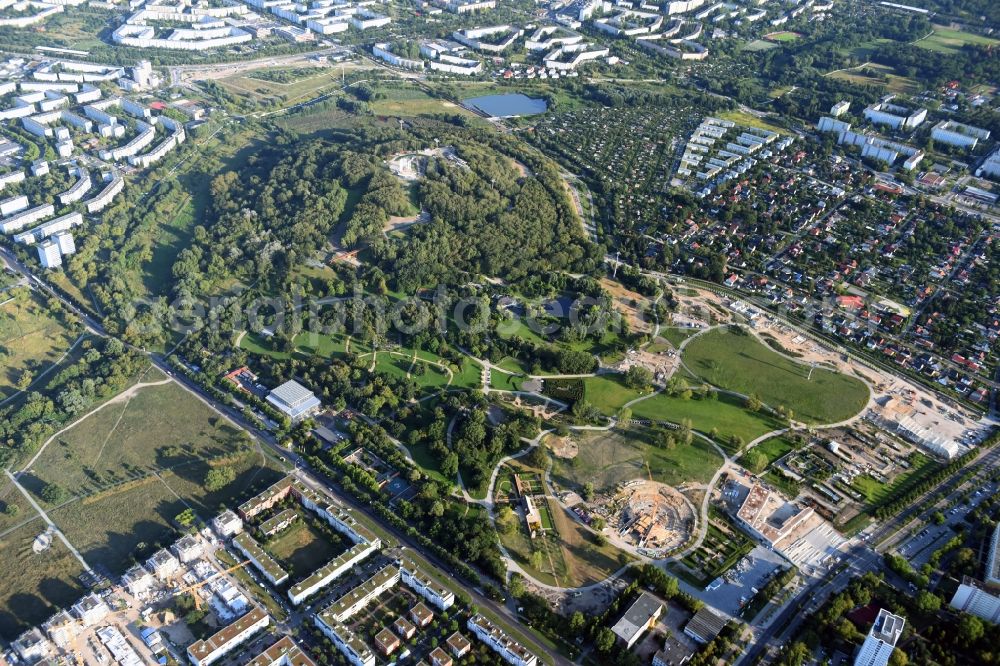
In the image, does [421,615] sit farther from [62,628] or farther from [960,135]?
[960,135]

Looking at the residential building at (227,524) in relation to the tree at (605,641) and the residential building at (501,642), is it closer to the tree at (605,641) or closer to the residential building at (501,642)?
the residential building at (501,642)

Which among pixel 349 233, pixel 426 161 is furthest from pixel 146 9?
pixel 349 233

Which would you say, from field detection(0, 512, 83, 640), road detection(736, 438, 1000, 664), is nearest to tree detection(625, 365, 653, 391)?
road detection(736, 438, 1000, 664)

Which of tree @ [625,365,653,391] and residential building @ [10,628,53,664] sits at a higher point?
tree @ [625,365,653,391]

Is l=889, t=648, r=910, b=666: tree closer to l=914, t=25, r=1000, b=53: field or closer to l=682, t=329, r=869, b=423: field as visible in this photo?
l=682, t=329, r=869, b=423: field

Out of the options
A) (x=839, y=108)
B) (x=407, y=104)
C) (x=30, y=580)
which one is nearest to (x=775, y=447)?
(x=30, y=580)

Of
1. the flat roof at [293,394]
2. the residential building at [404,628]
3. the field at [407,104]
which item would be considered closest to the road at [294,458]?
the flat roof at [293,394]
